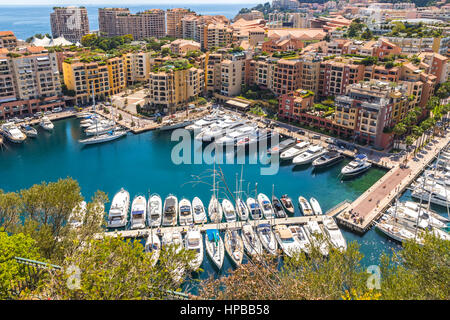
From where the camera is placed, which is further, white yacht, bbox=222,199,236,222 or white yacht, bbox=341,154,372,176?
white yacht, bbox=341,154,372,176

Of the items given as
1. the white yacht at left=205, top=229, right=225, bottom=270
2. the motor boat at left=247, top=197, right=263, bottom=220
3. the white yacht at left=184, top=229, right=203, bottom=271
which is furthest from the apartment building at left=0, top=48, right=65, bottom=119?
the white yacht at left=205, top=229, right=225, bottom=270

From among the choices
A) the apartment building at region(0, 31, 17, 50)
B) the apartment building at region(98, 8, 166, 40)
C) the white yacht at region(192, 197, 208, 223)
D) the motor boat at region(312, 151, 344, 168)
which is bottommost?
the white yacht at region(192, 197, 208, 223)

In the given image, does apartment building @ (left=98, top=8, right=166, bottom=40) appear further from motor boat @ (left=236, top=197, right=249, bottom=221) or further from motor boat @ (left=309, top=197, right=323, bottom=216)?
motor boat @ (left=309, top=197, right=323, bottom=216)

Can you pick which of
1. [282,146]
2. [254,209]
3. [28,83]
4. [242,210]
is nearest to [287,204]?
[254,209]

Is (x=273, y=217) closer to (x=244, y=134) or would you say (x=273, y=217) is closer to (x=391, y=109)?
(x=244, y=134)

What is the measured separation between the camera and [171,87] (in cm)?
5681

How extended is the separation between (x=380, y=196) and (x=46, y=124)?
143 ft

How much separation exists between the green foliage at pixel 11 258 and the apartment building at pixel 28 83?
46507mm

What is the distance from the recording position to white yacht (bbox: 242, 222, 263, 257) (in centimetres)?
2720

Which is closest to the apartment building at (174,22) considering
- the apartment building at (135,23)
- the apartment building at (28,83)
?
the apartment building at (135,23)

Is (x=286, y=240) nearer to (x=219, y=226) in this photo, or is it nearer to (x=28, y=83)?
(x=219, y=226)

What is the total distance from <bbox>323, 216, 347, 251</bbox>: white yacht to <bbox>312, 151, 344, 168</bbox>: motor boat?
37.8 feet
